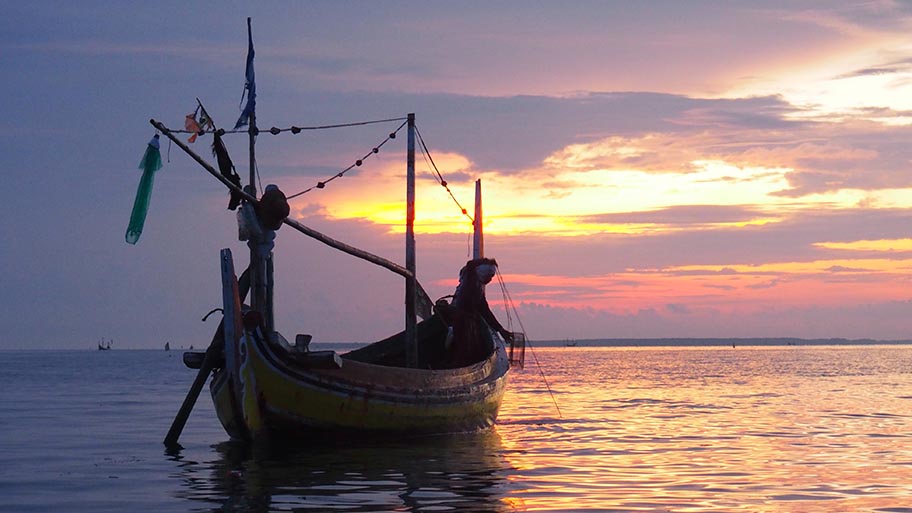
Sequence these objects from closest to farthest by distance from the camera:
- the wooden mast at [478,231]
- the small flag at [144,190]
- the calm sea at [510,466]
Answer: the calm sea at [510,466] < the small flag at [144,190] < the wooden mast at [478,231]

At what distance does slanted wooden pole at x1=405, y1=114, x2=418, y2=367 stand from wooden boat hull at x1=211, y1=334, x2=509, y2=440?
7.67 ft

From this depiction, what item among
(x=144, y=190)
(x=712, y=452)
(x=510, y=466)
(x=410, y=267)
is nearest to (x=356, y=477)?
(x=510, y=466)

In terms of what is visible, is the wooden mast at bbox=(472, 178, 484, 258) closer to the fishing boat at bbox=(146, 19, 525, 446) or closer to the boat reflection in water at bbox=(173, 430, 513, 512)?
the fishing boat at bbox=(146, 19, 525, 446)

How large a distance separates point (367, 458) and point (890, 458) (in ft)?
31.4

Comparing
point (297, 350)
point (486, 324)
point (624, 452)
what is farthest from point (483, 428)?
point (297, 350)

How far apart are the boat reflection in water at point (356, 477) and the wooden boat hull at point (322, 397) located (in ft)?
1.51

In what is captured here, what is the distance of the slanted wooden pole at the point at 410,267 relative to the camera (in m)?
25.3

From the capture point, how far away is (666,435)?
25141mm

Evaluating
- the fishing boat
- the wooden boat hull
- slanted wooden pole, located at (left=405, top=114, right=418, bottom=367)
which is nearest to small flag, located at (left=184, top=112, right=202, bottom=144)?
the fishing boat

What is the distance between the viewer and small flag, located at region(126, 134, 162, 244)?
1822cm

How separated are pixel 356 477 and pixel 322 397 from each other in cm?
314

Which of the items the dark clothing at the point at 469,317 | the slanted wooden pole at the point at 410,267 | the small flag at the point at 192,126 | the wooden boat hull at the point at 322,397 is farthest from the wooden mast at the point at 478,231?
the small flag at the point at 192,126

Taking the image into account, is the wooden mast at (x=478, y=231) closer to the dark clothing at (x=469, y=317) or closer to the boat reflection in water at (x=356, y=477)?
the dark clothing at (x=469, y=317)

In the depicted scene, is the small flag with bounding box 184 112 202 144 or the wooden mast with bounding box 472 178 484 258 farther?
the wooden mast with bounding box 472 178 484 258
